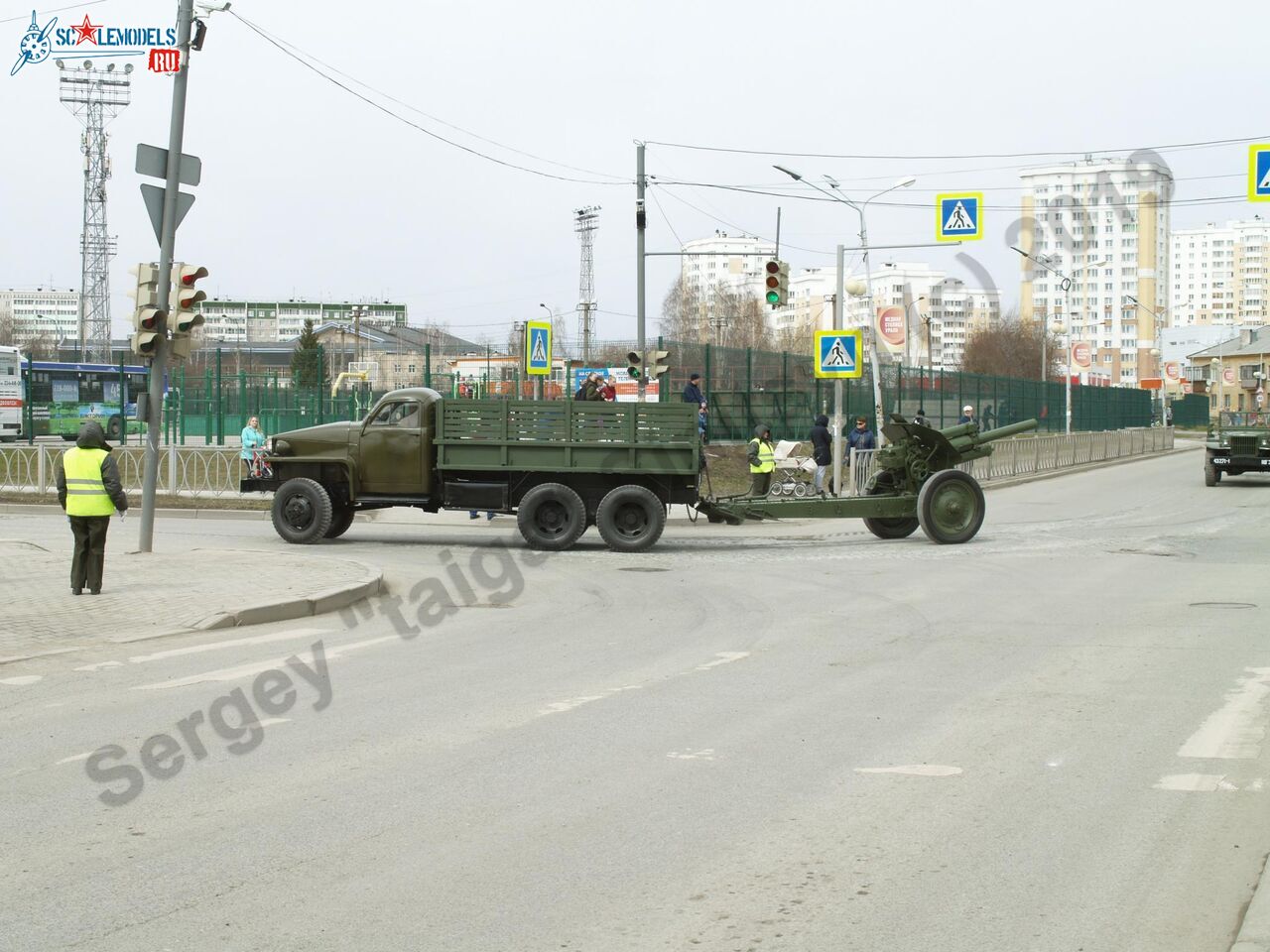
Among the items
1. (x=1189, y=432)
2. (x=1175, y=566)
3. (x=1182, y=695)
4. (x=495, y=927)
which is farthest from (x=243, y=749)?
(x=1189, y=432)

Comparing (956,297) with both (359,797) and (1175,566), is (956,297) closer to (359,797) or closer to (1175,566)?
(1175,566)

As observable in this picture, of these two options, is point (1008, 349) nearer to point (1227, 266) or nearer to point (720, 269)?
point (720, 269)

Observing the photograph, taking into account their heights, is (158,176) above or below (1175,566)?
above

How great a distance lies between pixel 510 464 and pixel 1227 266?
19890 centimetres

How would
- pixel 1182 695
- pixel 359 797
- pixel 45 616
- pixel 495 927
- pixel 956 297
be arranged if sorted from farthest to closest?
pixel 956 297
pixel 45 616
pixel 1182 695
pixel 359 797
pixel 495 927

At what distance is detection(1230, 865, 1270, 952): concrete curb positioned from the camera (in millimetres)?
4391

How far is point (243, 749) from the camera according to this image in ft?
23.7

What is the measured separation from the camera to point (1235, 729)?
305 inches

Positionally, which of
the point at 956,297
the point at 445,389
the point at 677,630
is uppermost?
the point at 956,297

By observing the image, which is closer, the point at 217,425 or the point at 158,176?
the point at 158,176

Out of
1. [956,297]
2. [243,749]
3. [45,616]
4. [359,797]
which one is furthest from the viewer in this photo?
[956,297]

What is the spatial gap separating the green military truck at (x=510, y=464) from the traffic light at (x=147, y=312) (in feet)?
12.3

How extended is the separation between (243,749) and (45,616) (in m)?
5.43

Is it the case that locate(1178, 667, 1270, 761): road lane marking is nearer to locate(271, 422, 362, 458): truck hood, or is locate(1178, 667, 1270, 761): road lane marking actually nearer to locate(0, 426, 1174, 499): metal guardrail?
locate(271, 422, 362, 458): truck hood
